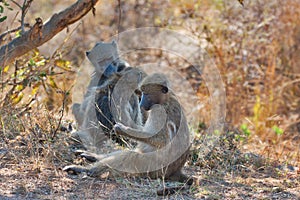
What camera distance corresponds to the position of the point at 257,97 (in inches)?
388

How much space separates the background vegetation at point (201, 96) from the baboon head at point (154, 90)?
748mm

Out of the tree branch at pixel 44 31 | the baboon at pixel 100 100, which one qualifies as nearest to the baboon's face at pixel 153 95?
the baboon at pixel 100 100

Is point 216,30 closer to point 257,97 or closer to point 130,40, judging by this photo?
point 257,97

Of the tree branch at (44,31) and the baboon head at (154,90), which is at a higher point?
the tree branch at (44,31)

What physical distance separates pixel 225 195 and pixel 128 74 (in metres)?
2.02

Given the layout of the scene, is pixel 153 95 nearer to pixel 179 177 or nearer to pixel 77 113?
pixel 179 177

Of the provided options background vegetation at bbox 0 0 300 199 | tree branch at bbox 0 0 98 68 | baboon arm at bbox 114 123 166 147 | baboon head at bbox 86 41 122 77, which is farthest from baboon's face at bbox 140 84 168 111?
baboon head at bbox 86 41 122 77

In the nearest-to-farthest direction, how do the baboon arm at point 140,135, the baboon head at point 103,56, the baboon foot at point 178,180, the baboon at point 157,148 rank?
the baboon foot at point 178,180, the baboon arm at point 140,135, the baboon at point 157,148, the baboon head at point 103,56

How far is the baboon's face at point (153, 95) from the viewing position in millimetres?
5625

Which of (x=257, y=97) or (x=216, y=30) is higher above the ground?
(x=216, y=30)

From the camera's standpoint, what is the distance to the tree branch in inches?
253

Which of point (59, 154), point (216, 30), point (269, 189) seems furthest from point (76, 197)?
point (216, 30)

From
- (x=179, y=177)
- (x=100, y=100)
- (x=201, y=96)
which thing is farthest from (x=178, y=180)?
(x=201, y=96)

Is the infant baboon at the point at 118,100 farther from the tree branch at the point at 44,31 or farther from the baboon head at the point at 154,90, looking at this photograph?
the tree branch at the point at 44,31
